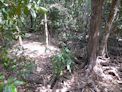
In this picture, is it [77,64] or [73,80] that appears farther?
[77,64]

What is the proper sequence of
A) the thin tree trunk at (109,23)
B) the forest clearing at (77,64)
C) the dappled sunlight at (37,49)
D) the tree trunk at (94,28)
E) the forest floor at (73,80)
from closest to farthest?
the forest clearing at (77,64), the forest floor at (73,80), the tree trunk at (94,28), the thin tree trunk at (109,23), the dappled sunlight at (37,49)

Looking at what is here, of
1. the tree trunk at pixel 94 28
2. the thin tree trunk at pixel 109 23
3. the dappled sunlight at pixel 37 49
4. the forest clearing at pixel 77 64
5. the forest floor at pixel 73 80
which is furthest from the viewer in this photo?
the dappled sunlight at pixel 37 49

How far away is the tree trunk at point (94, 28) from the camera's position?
5944 millimetres

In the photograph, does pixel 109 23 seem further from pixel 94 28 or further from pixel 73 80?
pixel 73 80

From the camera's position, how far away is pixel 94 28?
612 cm

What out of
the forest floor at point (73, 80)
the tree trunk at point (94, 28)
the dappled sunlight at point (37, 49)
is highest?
the tree trunk at point (94, 28)

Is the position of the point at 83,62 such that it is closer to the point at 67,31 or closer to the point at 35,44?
the point at 35,44

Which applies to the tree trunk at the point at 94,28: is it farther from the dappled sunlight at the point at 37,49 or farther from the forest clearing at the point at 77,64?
the dappled sunlight at the point at 37,49

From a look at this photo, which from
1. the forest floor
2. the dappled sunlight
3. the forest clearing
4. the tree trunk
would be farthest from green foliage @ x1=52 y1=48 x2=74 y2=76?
the dappled sunlight

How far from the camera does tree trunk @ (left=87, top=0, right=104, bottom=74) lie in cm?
594

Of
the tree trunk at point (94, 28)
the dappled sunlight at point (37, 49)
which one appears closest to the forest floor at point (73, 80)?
the tree trunk at point (94, 28)

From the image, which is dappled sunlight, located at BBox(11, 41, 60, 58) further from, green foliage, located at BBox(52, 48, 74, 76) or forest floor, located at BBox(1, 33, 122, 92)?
green foliage, located at BBox(52, 48, 74, 76)

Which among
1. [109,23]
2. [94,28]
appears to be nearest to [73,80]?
[94,28]

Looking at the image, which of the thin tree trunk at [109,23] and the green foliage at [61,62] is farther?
the thin tree trunk at [109,23]
